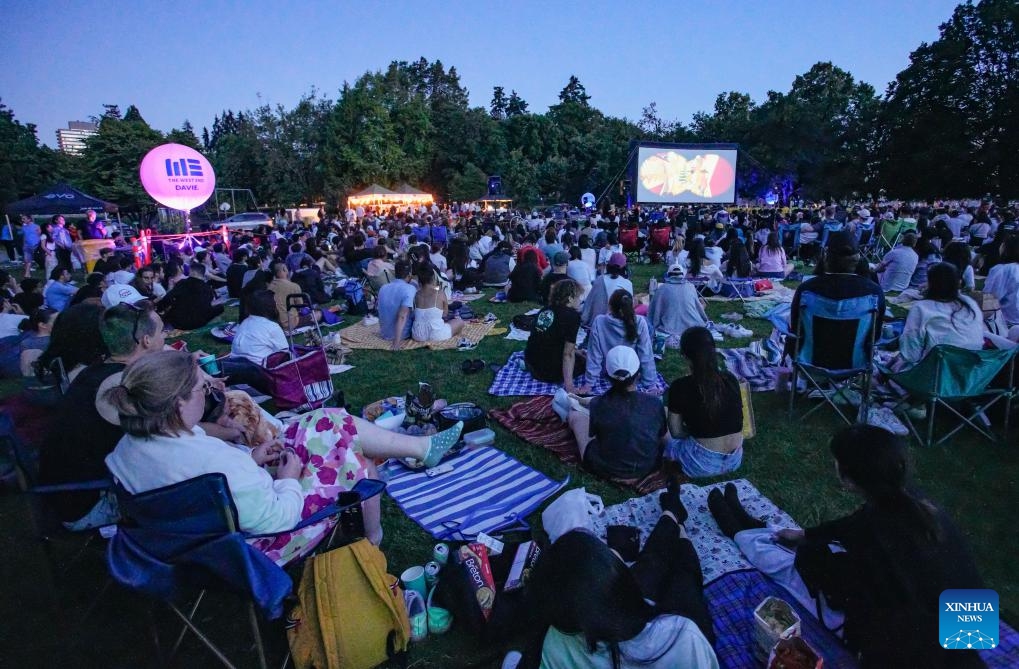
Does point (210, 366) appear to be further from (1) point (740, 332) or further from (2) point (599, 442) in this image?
(1) point (740, 332)

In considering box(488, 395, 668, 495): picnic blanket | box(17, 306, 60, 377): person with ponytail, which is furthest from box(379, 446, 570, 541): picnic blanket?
box(17, 306, 60, 377): person with ponytail

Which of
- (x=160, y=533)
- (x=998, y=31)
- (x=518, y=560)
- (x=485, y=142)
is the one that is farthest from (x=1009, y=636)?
(x=485, y=142)

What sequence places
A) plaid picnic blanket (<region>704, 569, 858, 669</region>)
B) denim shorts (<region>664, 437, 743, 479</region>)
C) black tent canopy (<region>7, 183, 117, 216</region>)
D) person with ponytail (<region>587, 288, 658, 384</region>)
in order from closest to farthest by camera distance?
plaid picnic blanket (<region>704, 569, 858, 669</region>)
denim shorts (<region>664, 437, 743, 479</region>)
person with ponytail (<region>587, 288, 658, 384</region>)
black tent canopy (<region>7, 183, 117, 216</region>)

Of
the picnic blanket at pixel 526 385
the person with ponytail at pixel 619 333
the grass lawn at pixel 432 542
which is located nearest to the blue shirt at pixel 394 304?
the picnic blanket at pixel 526 385

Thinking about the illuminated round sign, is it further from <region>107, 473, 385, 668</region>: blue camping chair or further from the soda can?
the soda can

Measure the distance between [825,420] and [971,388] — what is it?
1022mm

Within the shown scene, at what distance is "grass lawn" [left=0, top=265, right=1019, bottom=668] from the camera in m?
2.50

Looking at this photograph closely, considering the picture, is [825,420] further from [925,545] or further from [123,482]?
[123,482]

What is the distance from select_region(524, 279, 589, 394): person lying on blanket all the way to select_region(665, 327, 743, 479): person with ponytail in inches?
62.9

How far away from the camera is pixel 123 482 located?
6.67ft

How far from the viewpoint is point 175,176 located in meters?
12.8

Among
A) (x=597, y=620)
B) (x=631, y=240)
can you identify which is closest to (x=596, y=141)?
(x=631, y=240)

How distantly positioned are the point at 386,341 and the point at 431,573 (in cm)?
493

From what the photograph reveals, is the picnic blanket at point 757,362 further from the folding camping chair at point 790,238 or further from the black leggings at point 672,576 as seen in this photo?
the folding camping chair at point 790,238
